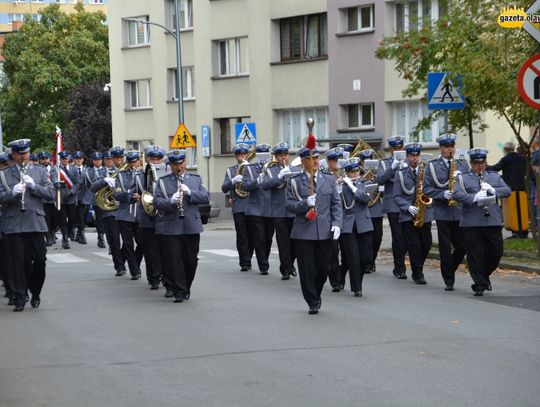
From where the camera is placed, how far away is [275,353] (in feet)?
35.0

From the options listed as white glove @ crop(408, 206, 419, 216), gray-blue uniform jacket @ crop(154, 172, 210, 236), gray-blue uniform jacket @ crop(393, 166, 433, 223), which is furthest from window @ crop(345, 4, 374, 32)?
gray-blue uniform jacket @ crop(154, 172, 210, 236)

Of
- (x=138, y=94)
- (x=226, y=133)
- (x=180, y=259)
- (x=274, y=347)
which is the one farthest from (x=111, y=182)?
(x=138, y=94)

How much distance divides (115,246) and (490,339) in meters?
8.97

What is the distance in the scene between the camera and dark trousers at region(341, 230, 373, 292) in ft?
50.0

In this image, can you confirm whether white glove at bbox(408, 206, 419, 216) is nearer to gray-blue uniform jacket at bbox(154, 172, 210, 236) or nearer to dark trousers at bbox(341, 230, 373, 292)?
dark trousers at bbox(341, 230, 373, 292)

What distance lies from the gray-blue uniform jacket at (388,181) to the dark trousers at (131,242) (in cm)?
369

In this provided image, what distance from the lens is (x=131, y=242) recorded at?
18.0 m

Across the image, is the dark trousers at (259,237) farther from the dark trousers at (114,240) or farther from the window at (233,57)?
the window at (233,57)

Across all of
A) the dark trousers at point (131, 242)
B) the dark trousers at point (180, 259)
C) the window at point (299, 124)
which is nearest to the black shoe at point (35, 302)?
the dark trousers at point (180, 259)

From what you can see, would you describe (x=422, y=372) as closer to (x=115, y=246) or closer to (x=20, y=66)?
(x=115, y=246)

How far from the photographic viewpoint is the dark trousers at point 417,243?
55.3 ft

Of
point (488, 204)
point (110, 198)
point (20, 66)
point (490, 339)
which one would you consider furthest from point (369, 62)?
point (20, 66)

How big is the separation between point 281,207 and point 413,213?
2.22 metres

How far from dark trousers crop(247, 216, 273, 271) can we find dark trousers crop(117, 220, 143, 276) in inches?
75.0
